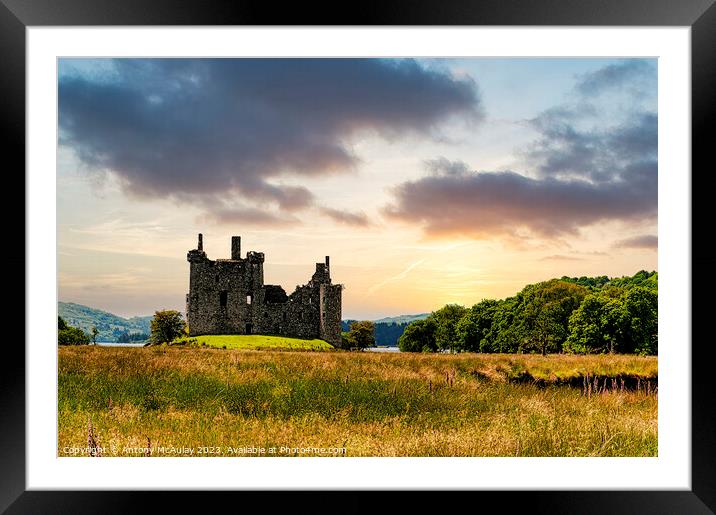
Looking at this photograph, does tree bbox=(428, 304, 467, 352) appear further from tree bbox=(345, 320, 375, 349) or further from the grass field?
the grass field

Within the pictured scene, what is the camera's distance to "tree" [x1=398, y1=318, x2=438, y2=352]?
17.1m

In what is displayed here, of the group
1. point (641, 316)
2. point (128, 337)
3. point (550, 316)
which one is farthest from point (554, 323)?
point (128, 337)

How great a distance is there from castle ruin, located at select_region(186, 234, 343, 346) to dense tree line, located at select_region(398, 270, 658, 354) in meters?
5.19

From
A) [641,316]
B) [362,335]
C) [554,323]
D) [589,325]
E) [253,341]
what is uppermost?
[641,316]

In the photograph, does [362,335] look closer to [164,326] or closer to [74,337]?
[164,326]

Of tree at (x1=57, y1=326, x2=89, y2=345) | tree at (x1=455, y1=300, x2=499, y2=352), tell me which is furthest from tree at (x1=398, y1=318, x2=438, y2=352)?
tree at (x1=57, y1=326, x2=89, y2=345)

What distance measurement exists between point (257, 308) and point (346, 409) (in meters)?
18.2

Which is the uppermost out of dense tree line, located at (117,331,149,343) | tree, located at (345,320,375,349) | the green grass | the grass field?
dense tree line, located at (117,331,149,343)

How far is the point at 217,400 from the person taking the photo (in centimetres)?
608
